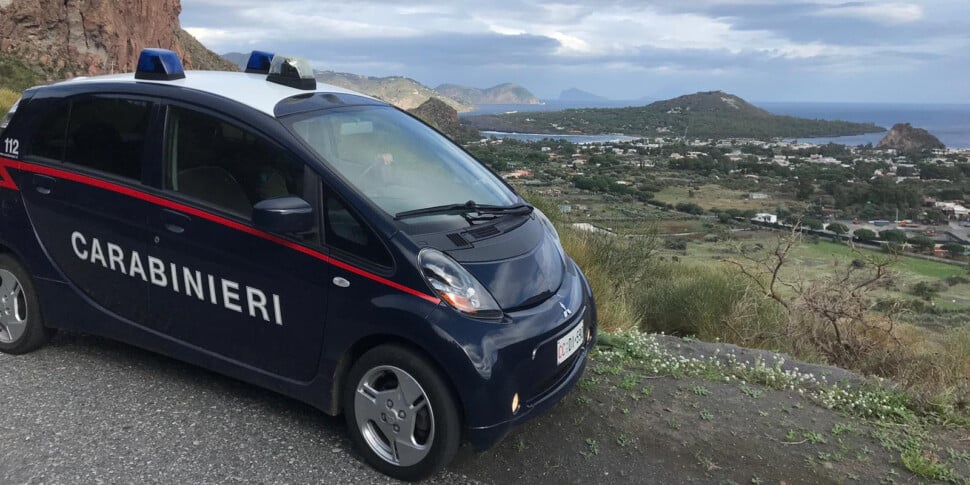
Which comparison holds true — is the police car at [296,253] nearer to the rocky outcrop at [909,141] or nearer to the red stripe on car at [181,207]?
the red stripe on car at [181,207]

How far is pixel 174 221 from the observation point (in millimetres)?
3535

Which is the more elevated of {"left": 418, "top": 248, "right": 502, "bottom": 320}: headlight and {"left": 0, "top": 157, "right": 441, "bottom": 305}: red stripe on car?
{"left": 0, "top": 157, "right": 441, "bottom": 305}: red stripe on car

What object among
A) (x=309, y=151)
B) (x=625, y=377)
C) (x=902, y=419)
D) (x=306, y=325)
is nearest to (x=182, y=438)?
(x=306, y=325)

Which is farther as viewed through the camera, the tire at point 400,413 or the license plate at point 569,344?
the license plate at point 569,344

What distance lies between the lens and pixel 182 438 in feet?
11.3

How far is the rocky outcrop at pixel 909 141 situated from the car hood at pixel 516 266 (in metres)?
Answer: 68.1

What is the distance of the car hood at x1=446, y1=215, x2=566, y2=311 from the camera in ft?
10.3

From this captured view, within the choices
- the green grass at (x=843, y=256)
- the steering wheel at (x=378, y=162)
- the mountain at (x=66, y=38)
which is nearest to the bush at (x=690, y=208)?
the green grass at (x=843, y=256)

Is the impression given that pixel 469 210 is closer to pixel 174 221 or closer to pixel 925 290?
pixel 174 221

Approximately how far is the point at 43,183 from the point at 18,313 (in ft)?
2.91

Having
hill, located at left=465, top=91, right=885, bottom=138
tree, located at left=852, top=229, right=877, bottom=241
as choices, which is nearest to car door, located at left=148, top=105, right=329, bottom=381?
tree, located at left=852, top=229, right=877, bottom=241

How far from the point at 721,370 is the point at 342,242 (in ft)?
9.54

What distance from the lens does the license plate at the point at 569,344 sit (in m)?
3.29

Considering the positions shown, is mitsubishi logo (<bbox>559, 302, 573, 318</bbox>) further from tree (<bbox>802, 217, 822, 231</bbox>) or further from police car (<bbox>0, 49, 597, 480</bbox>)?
tree (<bbox>802, 217, 822, 231</bbox>)
